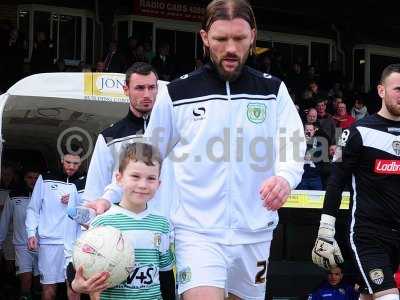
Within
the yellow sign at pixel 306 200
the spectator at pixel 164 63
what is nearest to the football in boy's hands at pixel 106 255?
the yellow sign at pixel 306 200

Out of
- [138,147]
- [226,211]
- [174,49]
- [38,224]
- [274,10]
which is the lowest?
[38,224]

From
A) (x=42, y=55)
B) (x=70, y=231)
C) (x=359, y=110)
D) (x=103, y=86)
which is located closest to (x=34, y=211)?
(x=70, y=231)

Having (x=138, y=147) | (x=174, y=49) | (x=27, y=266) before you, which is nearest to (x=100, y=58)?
(x=174, y=49)

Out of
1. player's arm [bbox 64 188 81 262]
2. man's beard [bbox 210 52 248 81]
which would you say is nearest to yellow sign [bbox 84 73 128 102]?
player's arm [bbox 64 188 81 262]

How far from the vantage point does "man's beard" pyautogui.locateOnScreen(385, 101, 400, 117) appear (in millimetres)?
5719

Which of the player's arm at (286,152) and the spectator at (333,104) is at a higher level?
the spectator at (333,104)

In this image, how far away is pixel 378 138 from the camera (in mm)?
5715

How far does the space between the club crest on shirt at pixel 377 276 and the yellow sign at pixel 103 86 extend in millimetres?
4535

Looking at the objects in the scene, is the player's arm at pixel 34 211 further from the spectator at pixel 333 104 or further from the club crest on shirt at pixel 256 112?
the spectator at pixel 333 104

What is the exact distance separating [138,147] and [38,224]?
5.48m

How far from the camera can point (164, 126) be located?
4.11 m

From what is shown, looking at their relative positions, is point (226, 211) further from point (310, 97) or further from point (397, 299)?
point (310, 97)

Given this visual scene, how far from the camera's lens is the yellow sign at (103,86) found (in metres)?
9.05

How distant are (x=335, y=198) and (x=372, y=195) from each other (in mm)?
275
